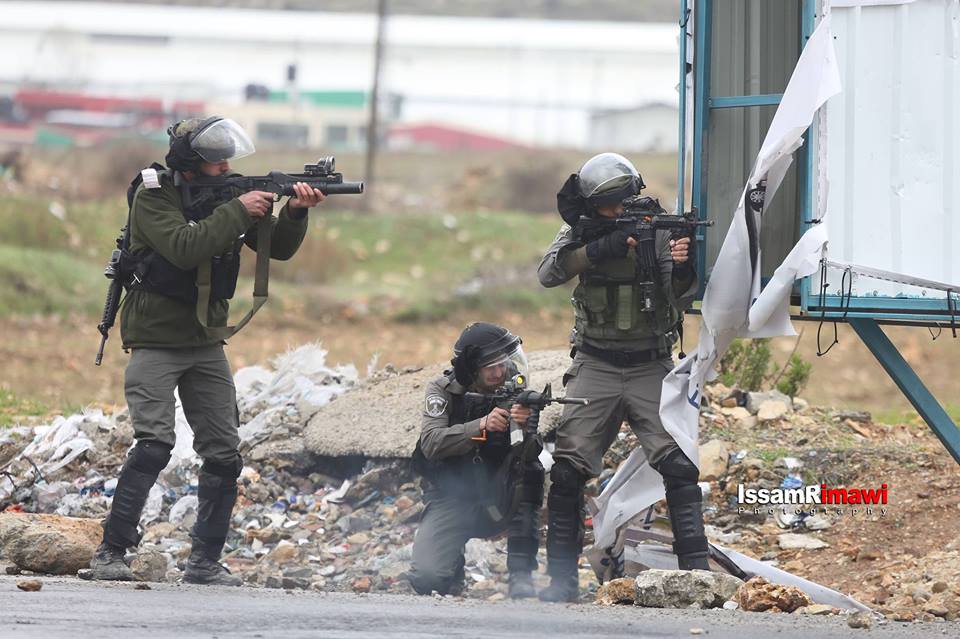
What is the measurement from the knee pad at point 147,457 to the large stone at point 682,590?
209 cm

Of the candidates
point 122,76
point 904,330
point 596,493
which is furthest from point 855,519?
point 122,76

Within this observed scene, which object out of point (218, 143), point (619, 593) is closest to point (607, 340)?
point (619, 593)

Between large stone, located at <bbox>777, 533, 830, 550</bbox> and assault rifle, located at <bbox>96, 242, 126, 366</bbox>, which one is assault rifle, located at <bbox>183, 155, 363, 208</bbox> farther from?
large stone, located at <bbox>777, 533, 830, 550</bbox>

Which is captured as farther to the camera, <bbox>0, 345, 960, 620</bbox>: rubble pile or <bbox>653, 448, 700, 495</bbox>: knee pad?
<bbox>0, 345, 960, 620</bbox>: rubble pile

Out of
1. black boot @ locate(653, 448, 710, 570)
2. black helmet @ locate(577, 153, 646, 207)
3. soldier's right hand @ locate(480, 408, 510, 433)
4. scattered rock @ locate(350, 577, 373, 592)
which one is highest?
black helmet @ locate(577, 153, 646, 207)

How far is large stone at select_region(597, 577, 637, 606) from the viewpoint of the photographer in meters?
6.01

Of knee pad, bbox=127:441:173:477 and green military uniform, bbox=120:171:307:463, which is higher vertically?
green military uniform, bbox=120:171:307:463

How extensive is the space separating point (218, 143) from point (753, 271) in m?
2.42

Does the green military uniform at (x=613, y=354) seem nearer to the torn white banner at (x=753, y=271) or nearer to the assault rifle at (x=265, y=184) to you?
the torn white banner at (x=753, y=271)

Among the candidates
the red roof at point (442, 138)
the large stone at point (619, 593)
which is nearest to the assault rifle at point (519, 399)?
the large stone at point (619, 593)

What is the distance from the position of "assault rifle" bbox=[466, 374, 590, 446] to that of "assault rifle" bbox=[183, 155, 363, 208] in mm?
1110

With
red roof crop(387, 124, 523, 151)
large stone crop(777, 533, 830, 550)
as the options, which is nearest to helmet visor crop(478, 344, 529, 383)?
large stone crop(777, 533, 830, 550)

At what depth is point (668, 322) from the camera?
21.7 ft

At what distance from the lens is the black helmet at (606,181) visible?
657 cm
